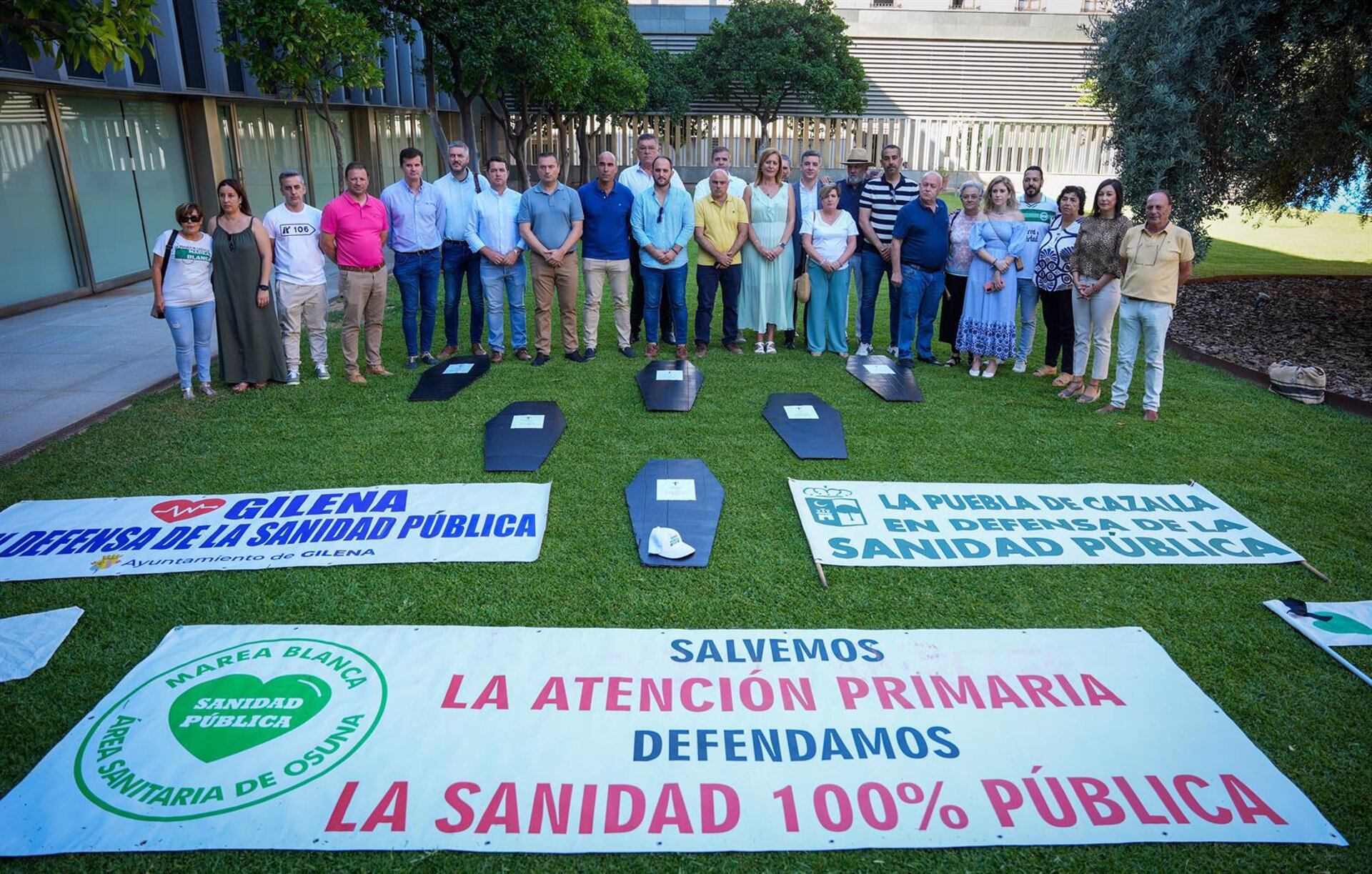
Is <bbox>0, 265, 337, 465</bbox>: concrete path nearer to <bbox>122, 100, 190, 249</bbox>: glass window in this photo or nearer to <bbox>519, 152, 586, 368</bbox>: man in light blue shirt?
<bbox>122, 100, 190, 249</bbox>: glass window

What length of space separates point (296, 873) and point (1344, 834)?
3546 millimetres

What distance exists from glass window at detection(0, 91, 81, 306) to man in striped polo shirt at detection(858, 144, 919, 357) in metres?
10.1

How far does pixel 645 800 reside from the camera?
321 centimetres

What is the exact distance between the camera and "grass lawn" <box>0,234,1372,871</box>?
11.4 ft

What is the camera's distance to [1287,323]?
11.3m

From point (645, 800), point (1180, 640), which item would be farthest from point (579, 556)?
point (1180, 640)

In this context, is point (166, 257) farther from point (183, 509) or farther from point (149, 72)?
point (149, 72)

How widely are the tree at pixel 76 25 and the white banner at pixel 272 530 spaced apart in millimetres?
2498

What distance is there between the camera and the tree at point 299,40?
10.4 m

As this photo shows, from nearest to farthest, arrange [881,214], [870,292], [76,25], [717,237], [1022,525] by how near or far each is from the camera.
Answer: [76,25]
[1022,525]
[717,237]
[881,214]
[870,292]

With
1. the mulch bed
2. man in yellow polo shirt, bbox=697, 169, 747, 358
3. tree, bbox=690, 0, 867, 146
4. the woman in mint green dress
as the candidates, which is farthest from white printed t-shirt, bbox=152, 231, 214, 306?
tree, bbox=690, 0, 867, 146

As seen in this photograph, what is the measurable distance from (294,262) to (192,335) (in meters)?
1.02

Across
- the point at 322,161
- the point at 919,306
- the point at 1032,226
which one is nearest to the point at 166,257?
the point at 919,306

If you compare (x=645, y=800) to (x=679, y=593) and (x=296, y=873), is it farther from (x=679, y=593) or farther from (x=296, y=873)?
(x=679, y=593)
